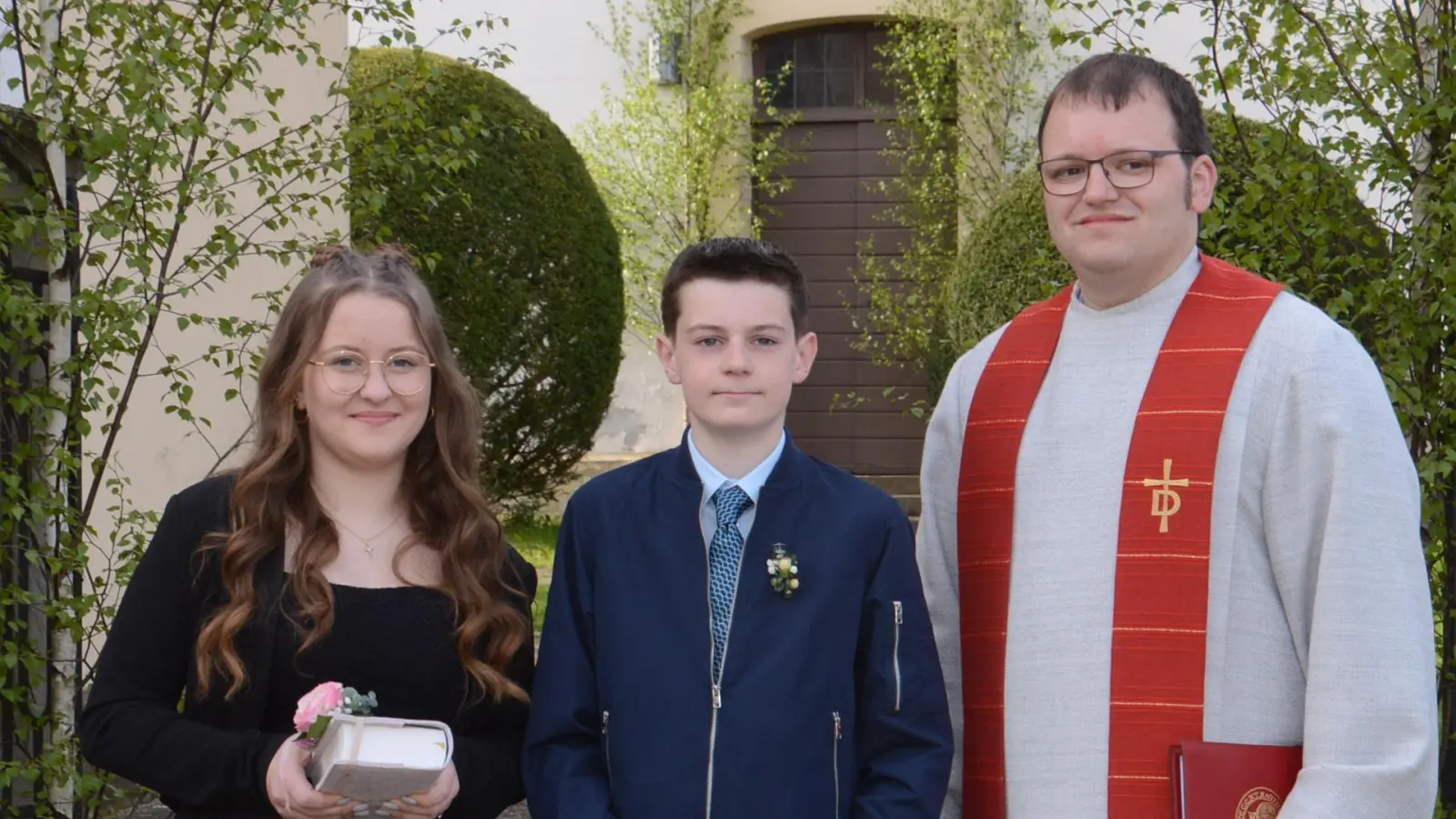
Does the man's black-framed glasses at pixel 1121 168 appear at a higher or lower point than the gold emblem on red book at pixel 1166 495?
higher

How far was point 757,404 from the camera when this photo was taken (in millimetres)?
2670

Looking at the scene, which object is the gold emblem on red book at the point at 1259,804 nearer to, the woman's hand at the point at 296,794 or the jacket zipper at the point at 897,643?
the jacket zipper at the point at 897,643

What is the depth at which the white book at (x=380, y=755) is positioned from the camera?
229 centimetres

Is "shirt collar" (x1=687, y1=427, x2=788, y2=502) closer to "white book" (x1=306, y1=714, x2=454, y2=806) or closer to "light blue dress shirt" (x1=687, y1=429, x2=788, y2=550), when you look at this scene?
"light blue dress shirt" (x1=687, y1=429, x2=788, y2=550)

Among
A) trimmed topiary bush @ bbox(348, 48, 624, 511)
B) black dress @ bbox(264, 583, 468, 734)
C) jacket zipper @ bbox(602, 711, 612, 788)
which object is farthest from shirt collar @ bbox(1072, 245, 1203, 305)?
trimmed topiary bush @ bbox(348, 48, 624, 511)

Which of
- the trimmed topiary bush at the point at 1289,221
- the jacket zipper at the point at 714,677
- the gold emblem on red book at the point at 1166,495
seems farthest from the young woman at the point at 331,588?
the trimmed topiary bush at the point at 1289,221

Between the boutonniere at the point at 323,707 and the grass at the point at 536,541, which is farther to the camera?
the grass at the point at 536,541

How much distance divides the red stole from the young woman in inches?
31.1

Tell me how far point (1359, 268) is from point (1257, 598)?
90.1 inches

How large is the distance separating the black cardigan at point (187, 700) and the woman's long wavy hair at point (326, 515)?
29mm

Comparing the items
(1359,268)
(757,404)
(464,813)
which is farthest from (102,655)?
(1359,268)

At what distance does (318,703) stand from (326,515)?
1.48 ft

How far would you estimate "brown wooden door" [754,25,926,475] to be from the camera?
13672 millimetres

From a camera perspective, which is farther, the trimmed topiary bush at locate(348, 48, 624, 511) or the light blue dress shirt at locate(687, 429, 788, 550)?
the trimmed topiary bush at locate(348, 48, 624, 511)
